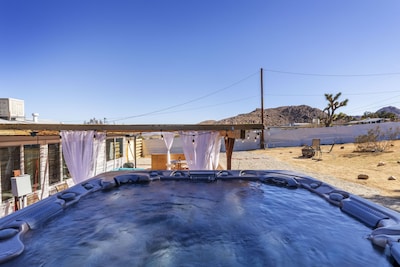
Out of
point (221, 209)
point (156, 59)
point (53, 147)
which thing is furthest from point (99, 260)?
point (156, 59)

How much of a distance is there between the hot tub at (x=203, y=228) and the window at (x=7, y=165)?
2.19 metres

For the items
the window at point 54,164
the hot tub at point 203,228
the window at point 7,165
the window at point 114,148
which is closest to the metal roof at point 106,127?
the window at point 7,165

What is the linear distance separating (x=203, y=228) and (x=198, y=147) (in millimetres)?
3522

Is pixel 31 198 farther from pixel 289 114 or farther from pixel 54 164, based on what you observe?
pixel 289 114

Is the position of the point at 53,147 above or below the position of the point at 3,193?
above

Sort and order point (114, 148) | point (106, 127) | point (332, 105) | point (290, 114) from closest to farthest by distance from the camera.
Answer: point (106, 127) < point (114, 148) < point (332, 105) < point (290, 114)

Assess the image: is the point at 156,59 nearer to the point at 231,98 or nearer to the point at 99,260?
the point at 99,260

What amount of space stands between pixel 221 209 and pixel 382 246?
231 centimetres

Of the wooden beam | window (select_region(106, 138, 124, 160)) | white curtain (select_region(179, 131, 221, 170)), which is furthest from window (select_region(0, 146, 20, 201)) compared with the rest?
window (select_region(106, 138, 124, 160))

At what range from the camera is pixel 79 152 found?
19.4ft

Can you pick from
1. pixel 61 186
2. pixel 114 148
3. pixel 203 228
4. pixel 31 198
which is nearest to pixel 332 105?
pixel 114 148

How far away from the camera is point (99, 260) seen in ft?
8.41

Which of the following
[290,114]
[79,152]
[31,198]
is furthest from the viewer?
[290,114]

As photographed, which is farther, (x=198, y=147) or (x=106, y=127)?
(x=198, y=147)
